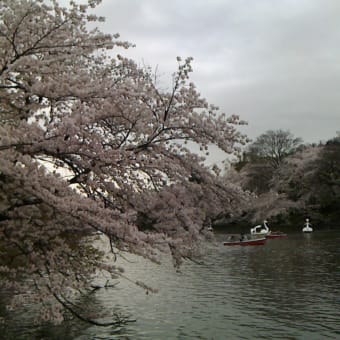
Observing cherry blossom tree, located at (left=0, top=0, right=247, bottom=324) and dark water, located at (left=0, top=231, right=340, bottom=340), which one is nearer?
cherry blossom tree, located at (left=0, top=0, right=247, bottom=324)

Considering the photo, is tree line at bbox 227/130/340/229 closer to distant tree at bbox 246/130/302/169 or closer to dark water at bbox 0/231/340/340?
distant tree at bbox 246/130/302/169

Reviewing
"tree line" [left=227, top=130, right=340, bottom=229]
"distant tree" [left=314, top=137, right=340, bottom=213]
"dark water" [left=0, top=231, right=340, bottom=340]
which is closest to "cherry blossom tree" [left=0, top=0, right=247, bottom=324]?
"dark water" [left=0, top=231, right=340, bottom=340]

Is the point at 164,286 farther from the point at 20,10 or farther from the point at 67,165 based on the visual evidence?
the point at 20,10

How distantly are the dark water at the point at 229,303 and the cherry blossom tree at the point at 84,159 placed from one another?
5.37 feet

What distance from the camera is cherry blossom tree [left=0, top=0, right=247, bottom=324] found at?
540 cm

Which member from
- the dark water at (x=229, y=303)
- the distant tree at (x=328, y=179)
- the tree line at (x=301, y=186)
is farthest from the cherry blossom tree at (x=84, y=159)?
the distant tree at (x=328, y=179)

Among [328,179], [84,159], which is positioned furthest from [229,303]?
[328,179]

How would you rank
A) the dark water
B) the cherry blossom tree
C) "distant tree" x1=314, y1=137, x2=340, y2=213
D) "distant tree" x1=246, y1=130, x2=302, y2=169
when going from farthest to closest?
"distant tree" x1=246, y1=130, x2=302, y2=169 → "distant tree" x1=314, y1=137, x2=340, y2=213 → the dark water → the cherry blossom tree

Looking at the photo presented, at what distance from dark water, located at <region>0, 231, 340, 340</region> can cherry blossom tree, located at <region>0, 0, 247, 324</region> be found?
1637mm

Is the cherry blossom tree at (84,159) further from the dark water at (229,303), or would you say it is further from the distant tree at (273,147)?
the distant tree at (273,147)

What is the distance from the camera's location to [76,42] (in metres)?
6.95

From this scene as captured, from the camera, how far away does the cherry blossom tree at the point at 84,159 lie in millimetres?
5402

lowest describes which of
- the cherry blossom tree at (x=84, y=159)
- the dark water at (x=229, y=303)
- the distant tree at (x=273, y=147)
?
the dark water at (x=229, y=303)

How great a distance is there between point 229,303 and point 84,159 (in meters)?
8.31
